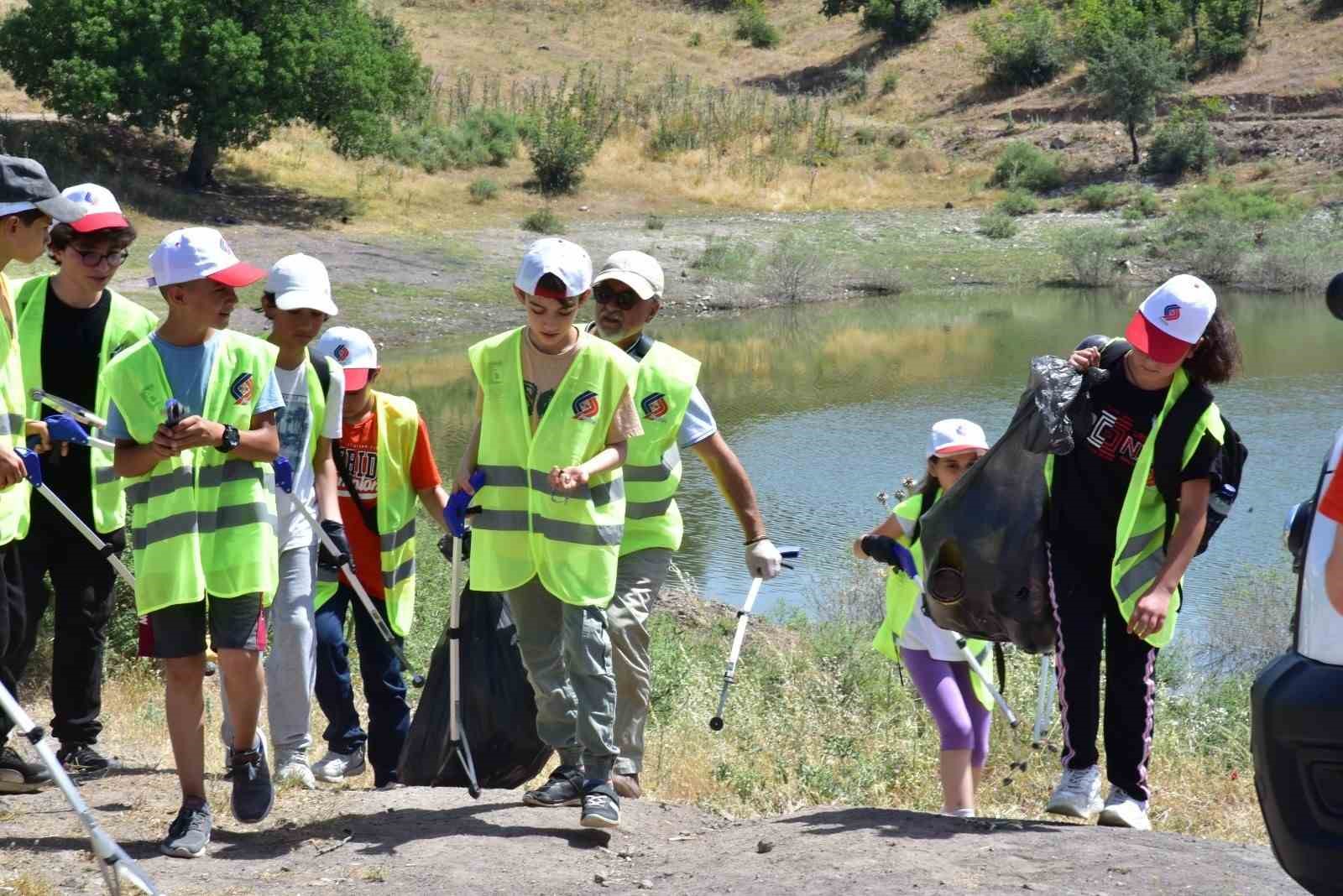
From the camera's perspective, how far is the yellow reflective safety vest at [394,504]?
6.59 metres

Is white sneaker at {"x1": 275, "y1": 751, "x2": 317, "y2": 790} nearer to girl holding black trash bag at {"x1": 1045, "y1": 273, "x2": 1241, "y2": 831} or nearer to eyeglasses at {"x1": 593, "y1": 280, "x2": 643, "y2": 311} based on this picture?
eyeglasses at {"x1": 593, "y1": 280, "x2": 643, "y2": 311}

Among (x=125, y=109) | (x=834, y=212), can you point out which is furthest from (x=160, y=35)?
(x=834, y=212)

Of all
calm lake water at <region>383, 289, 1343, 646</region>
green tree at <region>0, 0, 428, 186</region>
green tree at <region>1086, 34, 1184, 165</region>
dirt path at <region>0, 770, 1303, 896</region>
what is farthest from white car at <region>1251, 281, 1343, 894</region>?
green tree at <region>1086, 34, 1184, 165</region>

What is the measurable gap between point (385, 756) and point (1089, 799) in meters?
2.73

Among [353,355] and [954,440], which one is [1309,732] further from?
[353,355]

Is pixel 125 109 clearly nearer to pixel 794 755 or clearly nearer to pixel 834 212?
pixel 834 212

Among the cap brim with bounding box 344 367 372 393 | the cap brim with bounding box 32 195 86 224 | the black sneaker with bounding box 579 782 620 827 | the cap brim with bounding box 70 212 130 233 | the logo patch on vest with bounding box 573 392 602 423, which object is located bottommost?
the black sneaker with bounding box 579 782 620 827

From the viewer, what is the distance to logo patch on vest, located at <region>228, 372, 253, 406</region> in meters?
5.02

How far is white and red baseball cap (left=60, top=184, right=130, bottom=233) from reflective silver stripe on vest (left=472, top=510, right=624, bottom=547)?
62.0 inches

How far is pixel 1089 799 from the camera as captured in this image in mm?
5672

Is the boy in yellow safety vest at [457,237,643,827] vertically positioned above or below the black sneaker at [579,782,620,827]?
above

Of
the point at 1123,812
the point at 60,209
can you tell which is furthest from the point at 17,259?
the point at 1123,812

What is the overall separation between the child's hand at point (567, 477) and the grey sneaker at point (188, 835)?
1.39 metres

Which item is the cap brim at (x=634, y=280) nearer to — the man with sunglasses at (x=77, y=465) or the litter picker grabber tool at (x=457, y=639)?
the litter picker grabber tool at (x=457, y=639)
